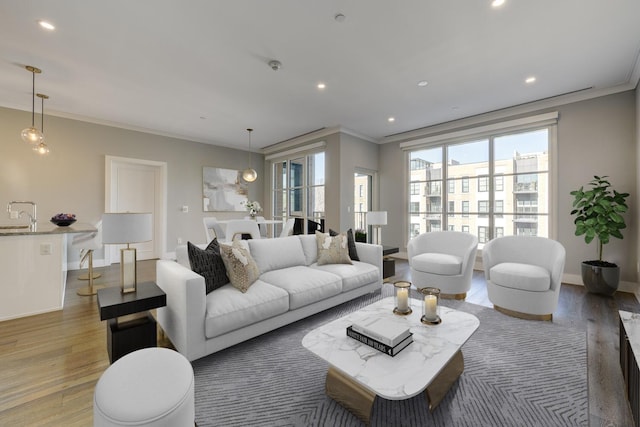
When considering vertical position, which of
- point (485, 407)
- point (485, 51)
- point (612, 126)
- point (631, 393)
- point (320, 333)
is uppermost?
point (485, 51)

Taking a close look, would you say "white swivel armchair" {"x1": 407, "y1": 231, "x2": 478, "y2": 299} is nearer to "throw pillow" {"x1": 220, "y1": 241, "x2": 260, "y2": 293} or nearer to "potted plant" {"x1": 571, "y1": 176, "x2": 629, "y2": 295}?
"potted plant" {"x1": 571, "y1": 176, "x2": 629, "y2": 295}

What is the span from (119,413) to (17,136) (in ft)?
18.7

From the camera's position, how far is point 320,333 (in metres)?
1.69

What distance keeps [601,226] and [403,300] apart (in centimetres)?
334

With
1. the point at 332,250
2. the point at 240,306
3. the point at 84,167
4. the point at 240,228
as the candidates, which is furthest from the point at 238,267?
the point at 84,167

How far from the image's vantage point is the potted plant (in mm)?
3369

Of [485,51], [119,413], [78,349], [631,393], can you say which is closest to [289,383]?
[119,413]

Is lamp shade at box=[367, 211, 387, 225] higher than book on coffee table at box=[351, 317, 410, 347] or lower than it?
higher

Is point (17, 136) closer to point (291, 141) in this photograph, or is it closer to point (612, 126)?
point (291, 141)

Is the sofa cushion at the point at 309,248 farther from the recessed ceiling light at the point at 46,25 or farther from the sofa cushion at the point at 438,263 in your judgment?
the recessed ceiling light at the point at 46,25

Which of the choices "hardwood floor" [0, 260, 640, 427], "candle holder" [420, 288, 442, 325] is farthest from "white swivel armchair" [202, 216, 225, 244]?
"candle holder" [420, 288, 442, 325]

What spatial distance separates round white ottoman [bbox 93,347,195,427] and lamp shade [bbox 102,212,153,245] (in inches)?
39.4

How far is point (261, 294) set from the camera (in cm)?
229

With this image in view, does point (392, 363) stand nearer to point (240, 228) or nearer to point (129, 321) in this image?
point (129, 321)
